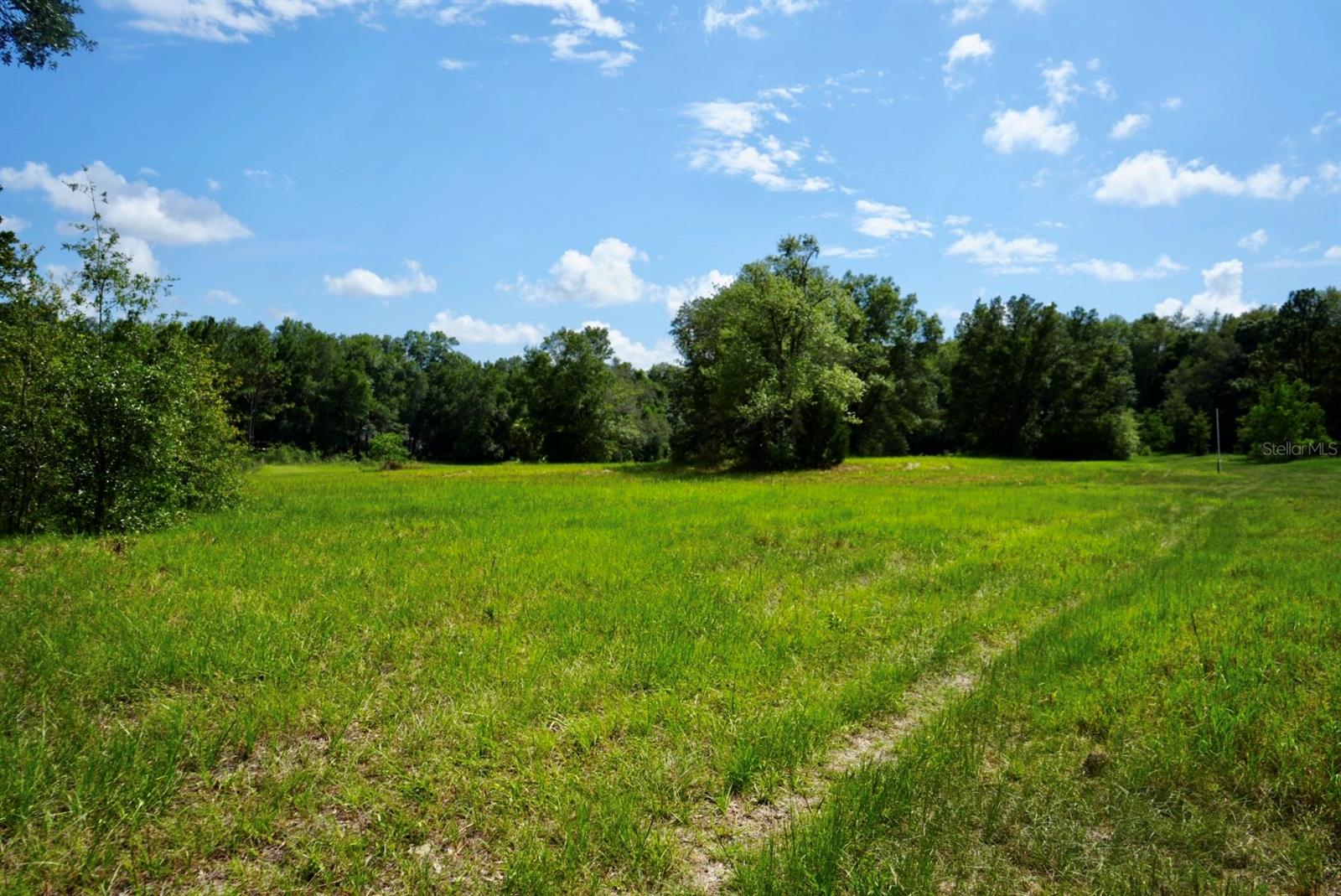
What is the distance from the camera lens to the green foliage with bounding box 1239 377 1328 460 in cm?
5288

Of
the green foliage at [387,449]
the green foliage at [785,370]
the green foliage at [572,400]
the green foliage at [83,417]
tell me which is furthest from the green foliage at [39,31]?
the green foliage at [572,400]

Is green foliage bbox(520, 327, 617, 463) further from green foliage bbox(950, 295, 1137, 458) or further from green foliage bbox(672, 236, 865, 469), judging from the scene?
green foliage bbox(950, 295, 1137, 458)

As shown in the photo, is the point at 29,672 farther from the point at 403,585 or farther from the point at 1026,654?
the point at 1026,654

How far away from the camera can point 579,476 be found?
3431 cm

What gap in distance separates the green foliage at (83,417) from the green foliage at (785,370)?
27062mm

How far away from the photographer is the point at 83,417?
12812 millimetres

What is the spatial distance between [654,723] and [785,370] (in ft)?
111

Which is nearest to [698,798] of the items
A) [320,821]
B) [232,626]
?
[320,821]

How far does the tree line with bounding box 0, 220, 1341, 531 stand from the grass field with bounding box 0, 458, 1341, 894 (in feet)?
10.3

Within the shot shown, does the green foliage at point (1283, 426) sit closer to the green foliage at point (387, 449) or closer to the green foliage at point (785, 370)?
the green foliage at point (785, 370)

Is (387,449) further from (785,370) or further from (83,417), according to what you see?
(83,417)

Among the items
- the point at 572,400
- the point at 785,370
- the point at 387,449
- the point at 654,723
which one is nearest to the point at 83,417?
the point at 654,723

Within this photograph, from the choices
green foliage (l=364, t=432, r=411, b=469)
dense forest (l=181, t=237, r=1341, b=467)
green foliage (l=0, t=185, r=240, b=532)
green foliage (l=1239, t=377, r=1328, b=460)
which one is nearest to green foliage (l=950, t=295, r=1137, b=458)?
dense forest (l=181, t=237, r=1341, b=467)

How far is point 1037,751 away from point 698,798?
2811mm
